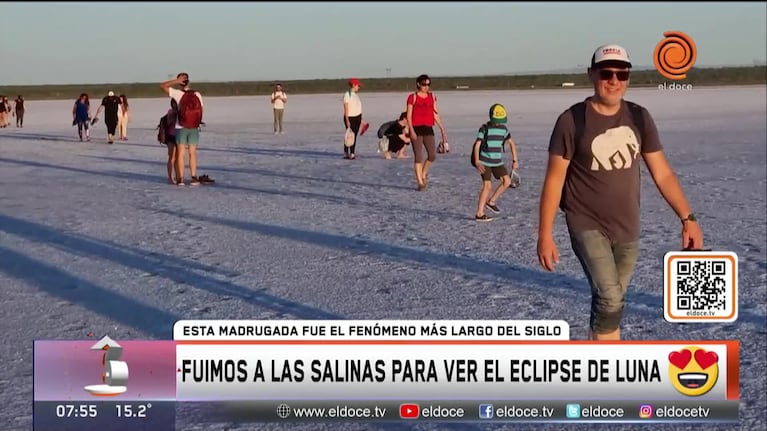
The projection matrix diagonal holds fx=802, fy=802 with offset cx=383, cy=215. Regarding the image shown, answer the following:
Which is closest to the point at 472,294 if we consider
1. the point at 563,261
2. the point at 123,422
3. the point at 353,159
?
the point at 563,261

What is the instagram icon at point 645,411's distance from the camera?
A: 210 cm

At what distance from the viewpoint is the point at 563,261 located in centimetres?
747

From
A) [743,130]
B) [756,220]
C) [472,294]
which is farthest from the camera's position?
[743,130]

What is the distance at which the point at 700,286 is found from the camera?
1.78 m

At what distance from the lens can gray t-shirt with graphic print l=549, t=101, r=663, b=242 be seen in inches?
68.7

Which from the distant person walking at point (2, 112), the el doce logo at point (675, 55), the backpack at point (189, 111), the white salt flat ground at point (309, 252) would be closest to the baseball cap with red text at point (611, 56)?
the el doce logo at point (675, 55)

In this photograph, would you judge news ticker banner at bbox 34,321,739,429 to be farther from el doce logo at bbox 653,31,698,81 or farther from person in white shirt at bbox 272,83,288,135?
person in white shirt at bbox 272,83,288,135

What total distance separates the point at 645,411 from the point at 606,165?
75 cm

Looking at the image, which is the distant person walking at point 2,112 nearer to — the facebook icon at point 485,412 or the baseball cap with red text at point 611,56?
the facebook icon at point 485,412

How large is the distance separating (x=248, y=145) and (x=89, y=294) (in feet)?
53.3

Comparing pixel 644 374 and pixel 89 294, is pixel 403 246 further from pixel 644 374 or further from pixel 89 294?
pixel 644 374

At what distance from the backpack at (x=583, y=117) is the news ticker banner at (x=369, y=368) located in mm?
499

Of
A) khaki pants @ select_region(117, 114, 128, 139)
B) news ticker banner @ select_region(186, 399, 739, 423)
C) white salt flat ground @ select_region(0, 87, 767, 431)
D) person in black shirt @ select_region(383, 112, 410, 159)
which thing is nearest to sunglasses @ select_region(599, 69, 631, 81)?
news ticker banner @ select_region(186, 399, 739, 423)

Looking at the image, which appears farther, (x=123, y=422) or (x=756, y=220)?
(x=756, y=220)
